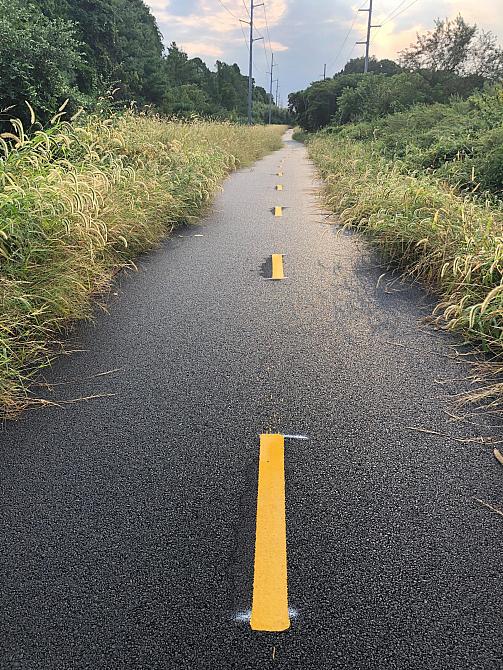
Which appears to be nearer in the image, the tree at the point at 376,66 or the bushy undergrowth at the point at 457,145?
the bushy undergrowth at the point at 457,145

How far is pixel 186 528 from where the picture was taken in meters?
2.19

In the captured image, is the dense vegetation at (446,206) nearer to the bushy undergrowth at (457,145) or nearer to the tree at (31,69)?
the bushy undergrowth at (457,145)

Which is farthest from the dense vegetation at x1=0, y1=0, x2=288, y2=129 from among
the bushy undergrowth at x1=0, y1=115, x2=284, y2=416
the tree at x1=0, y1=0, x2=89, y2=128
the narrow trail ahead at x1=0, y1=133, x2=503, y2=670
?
the narrow trail ahead at x1=0, y1=133, x2=503, y2=670

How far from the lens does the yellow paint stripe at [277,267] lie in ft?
19.7

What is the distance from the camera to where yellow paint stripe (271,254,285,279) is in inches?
236

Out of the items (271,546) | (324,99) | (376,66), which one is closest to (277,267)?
(271,546)

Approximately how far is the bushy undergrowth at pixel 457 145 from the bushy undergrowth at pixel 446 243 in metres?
0.94

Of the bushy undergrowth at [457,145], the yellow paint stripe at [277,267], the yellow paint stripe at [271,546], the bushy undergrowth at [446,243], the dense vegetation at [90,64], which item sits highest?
the dense vegetation at [90,64]

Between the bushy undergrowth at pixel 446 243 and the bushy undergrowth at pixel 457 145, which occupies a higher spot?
the bushy undergrowth at pixel 457 145

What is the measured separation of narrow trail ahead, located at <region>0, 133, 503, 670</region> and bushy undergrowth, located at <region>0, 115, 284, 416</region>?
34cm

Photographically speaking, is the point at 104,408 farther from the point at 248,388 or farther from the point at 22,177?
the point at 22,177

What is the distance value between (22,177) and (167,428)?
12.5ft

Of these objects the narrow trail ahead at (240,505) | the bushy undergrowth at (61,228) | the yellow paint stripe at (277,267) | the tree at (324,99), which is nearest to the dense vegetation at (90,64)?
the bushy undergrowth at (61,228)

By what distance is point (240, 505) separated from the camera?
233 centimetres
